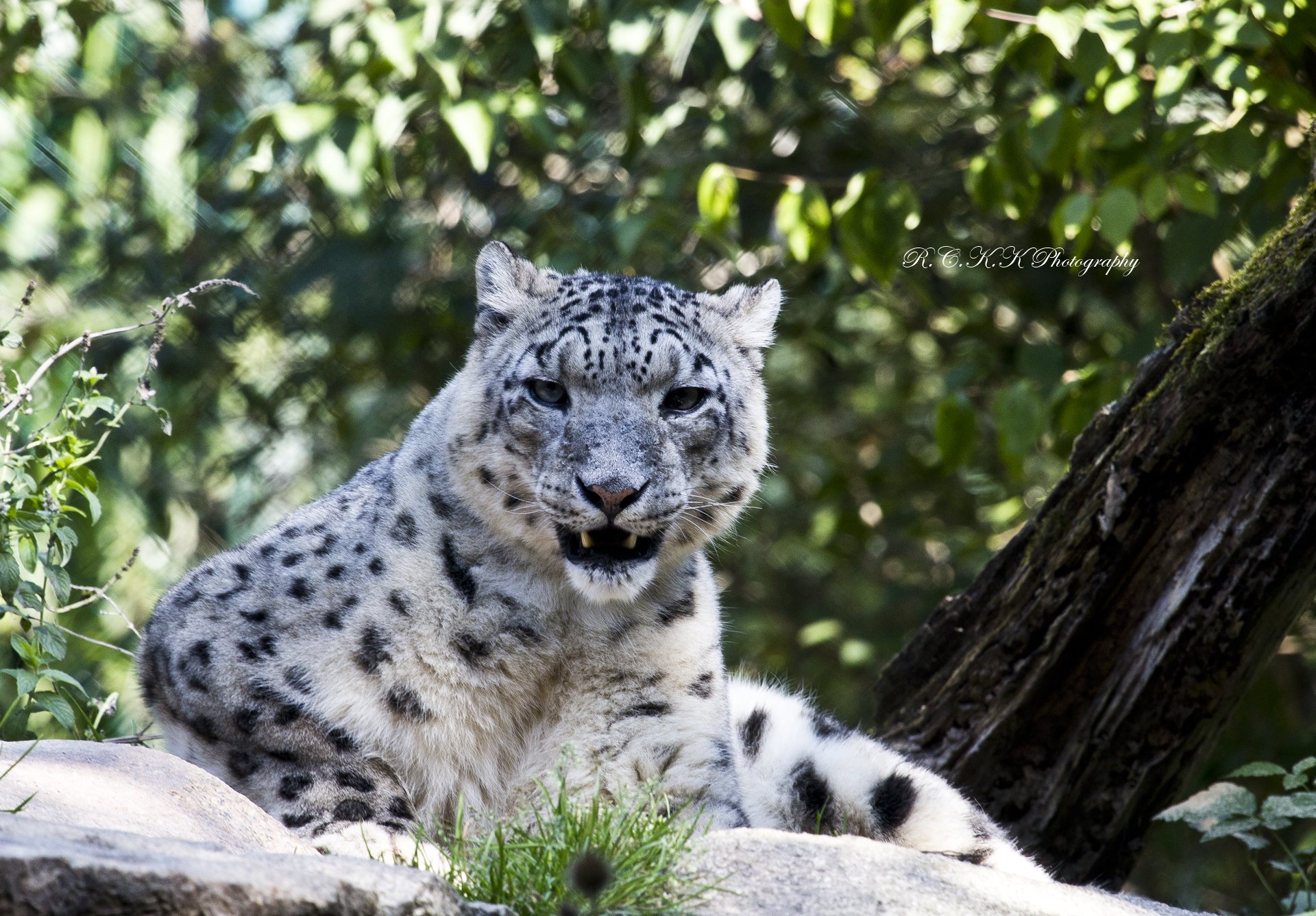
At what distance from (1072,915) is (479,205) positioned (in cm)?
763

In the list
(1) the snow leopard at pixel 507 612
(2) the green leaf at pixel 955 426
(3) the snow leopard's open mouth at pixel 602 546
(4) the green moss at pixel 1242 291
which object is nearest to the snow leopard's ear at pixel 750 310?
(1) the snow leopard at pixel 507 612

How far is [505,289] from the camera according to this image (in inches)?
188

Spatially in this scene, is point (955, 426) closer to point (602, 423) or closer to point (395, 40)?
point (602, 423)

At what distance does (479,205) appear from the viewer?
33.0 ft

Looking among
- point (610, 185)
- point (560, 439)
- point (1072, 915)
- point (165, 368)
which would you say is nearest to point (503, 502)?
point (560, 439)

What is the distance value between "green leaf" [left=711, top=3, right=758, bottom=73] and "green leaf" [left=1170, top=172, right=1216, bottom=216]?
1930 mm

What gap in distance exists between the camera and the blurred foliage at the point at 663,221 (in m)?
6.46

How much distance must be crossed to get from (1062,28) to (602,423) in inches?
106

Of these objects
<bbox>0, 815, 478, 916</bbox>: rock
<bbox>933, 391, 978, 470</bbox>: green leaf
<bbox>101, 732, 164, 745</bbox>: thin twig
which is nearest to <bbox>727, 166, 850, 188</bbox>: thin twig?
Answer: <bbox>933, 391, 978, 470</bbox>: green leaf

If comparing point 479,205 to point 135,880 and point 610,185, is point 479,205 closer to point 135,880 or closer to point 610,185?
point 610,185

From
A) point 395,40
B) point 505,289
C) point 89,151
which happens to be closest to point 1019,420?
point 505,289

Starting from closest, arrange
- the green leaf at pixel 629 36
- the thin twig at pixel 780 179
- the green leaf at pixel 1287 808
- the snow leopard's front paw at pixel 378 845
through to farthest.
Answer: the snow leopard's front paw at pixel 378 845
the green leaf at pixel 1287 808
the green leaf at pixel 629 36
the thin twig at pixel 780 179

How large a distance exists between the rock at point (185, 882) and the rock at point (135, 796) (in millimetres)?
391

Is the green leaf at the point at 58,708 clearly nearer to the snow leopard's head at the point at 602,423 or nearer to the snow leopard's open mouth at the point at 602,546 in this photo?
the snow leopard's head at the point at 602,423
